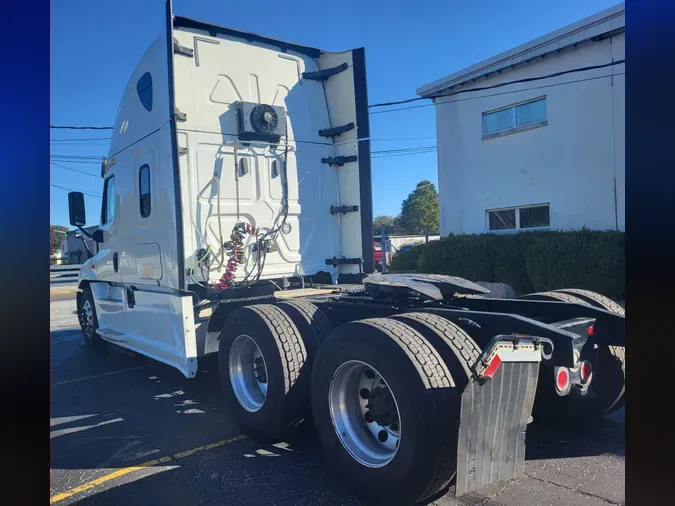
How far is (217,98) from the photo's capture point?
5.73 meters

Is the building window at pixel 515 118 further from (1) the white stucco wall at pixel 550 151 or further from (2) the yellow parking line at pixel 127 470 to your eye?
(2) the yellow parking line at pixel 127 470

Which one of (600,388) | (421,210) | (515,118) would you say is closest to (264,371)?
(600,388)

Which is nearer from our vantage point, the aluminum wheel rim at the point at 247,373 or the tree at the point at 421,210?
the aluminum wheel rim at the point at 247,373

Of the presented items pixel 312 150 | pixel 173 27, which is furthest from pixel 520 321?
pixel 173 27

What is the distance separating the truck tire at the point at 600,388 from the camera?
3943 millimetres

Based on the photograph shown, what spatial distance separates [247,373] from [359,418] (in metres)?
1.51

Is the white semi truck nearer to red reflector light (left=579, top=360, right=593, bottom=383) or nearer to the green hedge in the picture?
red reflector light (left=579, top=360, right=593, bottom=383)

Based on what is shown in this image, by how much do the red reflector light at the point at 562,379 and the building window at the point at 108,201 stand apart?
5.86 m

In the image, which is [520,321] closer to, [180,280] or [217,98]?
[180,280]

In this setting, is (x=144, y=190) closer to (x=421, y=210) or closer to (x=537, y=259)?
(x=537, y=259)

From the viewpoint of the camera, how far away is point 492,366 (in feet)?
9.13

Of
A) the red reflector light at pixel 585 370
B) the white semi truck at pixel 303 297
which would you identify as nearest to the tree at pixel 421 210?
the white semi truck at pixel 303 297

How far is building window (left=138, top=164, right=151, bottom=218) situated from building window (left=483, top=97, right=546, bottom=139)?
998cm

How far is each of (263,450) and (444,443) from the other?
1.95m
